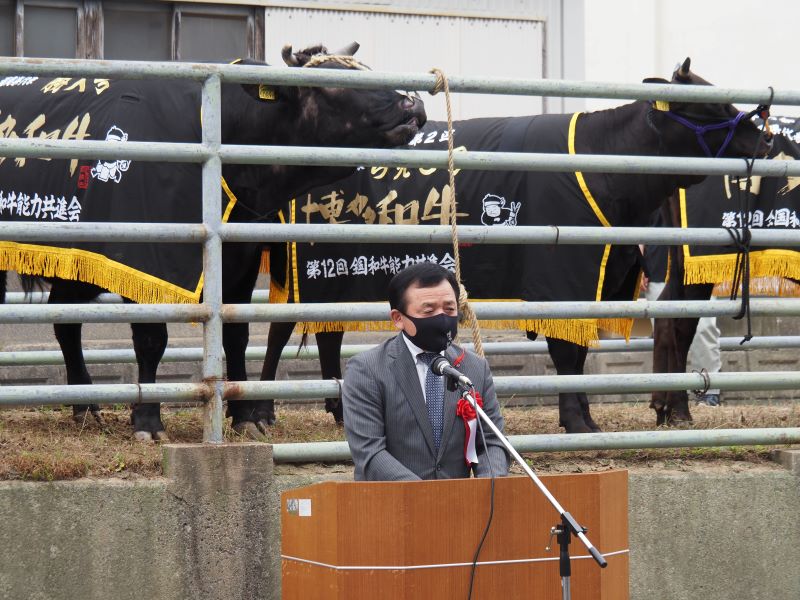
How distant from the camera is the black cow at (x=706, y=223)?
772 cm

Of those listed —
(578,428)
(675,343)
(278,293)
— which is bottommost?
(578,428)

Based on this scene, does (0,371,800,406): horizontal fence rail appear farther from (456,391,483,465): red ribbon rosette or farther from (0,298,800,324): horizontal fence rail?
(456,391,483,465): red ribbon rosette

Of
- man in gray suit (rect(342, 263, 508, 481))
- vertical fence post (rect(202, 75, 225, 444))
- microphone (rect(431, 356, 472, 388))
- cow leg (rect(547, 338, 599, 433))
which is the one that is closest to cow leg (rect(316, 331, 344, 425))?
cow leg (rect(547, 338, 599, 433))

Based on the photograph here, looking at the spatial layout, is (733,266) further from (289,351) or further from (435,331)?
(435,331)

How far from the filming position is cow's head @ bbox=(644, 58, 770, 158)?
738 centimetres

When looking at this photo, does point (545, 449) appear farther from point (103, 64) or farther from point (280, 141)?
point (103, 64)

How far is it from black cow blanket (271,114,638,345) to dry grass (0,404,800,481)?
665 millimetres

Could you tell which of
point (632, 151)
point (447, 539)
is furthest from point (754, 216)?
point (447, 539)

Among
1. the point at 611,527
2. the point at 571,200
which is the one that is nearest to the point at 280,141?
the point at 571,200

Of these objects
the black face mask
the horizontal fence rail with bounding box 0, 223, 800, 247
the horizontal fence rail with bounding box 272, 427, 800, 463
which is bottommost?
the horizontal fence rail with bounding box 272, 427, 800, 463

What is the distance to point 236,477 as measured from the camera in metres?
5.67

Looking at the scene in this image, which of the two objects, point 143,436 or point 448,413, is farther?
A: point 143,436

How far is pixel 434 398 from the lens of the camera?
4.80m

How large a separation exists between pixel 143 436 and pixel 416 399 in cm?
207
